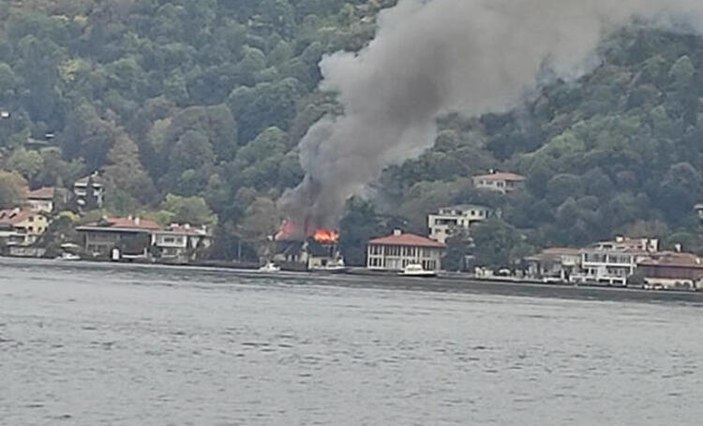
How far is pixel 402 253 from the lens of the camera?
4601 inches

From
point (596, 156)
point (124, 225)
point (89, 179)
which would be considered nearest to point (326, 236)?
point (596, 156)

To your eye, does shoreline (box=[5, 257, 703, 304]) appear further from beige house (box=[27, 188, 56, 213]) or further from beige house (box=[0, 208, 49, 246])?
beige house (box=[27, 188, 56, 213])

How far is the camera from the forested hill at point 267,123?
118m

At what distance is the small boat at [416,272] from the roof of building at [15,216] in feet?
90.8

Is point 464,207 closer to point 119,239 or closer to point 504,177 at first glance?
point 504,177

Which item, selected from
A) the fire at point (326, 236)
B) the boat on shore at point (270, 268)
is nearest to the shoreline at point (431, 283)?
the boat on shore at point (270, 268)

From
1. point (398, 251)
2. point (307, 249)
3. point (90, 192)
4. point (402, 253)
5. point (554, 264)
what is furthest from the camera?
point (90, 192)

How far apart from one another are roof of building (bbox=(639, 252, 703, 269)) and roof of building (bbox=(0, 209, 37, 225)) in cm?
4024

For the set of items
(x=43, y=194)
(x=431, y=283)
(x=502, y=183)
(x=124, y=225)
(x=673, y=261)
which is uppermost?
(x=502, y=183)

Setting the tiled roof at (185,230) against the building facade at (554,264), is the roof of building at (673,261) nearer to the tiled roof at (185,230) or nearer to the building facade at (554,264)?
the building facade at (554,264)

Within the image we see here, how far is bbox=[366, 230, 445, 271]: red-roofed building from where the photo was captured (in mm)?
116125

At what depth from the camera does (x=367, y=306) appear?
73.9 meters

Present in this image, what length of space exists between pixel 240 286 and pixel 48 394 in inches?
1937

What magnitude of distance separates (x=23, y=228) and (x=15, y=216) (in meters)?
1.28
